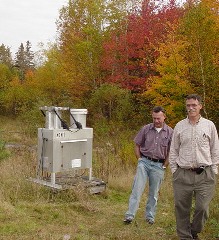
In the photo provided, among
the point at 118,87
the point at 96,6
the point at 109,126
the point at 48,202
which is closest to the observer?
the point at 48,202

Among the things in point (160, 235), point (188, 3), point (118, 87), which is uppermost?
point (188, 3)

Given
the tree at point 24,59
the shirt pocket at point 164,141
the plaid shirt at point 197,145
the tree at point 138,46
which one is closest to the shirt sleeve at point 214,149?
the plaid shirt at point 197,145

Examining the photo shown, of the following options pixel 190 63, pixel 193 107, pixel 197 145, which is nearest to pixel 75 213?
pixel 197 145

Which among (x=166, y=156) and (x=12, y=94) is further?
(x=12, y=94)

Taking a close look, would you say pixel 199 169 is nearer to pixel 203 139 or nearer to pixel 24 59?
pixel 203 139

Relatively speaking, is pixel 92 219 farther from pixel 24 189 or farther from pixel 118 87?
pixel 118 87

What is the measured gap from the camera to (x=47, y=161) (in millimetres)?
7887

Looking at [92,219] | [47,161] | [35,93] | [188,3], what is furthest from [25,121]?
[92,219]

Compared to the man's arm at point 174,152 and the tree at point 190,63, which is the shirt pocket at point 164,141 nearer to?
the man's arm at point 174,152

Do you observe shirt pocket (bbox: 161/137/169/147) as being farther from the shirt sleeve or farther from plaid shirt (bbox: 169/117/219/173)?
the shirt sleeve

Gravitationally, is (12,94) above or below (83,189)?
above

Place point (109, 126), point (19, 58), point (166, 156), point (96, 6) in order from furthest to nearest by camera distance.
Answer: point (19, 58) < point (96, 6) < point (109, 126) < point (166, 156)

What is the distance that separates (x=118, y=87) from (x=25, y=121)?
599 centimetres

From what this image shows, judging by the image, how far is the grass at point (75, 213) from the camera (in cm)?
562
